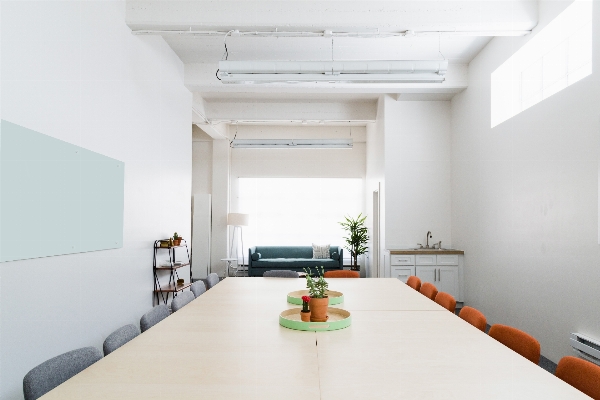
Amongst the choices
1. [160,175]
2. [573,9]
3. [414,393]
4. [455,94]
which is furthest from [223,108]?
[414,393]

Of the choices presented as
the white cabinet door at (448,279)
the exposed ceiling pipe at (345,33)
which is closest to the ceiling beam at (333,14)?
the exposed ceiling pipe at (345,33)

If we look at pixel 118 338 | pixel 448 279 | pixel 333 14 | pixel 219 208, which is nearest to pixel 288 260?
pixel 219 208

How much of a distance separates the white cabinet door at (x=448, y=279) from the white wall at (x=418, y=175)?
23.3 inches

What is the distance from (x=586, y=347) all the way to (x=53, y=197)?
4.35m

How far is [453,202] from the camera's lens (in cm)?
685

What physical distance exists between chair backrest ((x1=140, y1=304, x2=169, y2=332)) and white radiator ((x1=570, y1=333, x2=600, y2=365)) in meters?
3.36

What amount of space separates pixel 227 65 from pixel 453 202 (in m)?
4.23

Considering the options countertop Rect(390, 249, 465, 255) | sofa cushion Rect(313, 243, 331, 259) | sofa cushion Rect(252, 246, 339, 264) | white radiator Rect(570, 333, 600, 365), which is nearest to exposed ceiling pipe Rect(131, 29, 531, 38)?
white radiator Rect(570, 333, 600, 365)

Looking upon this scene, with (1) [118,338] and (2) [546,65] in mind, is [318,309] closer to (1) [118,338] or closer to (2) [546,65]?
(1) [118,338]

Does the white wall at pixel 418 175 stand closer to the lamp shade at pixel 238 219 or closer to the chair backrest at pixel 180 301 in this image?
the lamp shade at pixel 238 219

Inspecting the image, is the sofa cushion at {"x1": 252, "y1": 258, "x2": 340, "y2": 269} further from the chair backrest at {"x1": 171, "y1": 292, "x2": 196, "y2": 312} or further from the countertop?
the chair backrest at {"x1": 171, "y1": 292, "x2": 196, "y2": 312}

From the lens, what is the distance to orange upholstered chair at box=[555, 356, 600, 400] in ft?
5.70

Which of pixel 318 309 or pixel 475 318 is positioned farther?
pixel 475 318

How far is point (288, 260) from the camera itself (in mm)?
9477
